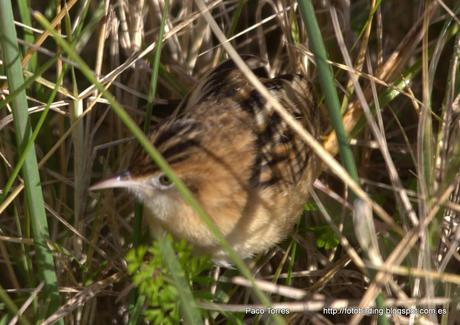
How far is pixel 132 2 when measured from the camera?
3434 mm

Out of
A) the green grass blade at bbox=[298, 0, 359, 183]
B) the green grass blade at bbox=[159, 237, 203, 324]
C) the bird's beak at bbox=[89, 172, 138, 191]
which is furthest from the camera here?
the bird's beak at bbox=[89, 172, 138, 191]

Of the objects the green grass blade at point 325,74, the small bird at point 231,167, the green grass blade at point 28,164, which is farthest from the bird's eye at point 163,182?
the green grass blade at point 325,74

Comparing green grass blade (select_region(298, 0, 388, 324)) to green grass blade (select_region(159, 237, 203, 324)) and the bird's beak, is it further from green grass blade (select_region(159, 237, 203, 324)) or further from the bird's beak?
the bird's beak

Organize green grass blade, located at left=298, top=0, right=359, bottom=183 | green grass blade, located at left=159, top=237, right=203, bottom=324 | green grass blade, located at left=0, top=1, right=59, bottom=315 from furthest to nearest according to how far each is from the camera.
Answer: green grass blade, located at left=0, top=1, right=59, bottom=315
green grass blade, located at left=298, top=0, right=359, bottom=183
green grass blade, located at left=159, top=237, right=203, bottom=324

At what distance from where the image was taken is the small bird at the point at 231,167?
2707 millimetres

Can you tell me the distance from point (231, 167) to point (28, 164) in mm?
745

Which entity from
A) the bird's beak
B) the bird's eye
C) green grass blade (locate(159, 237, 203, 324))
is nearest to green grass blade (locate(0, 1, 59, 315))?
the bird's beak

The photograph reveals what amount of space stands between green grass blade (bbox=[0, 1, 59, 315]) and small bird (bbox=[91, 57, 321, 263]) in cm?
23

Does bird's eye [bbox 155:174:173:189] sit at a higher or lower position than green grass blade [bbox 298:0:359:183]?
lower

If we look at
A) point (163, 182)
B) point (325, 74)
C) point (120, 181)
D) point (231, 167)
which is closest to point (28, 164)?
point (120, 181)

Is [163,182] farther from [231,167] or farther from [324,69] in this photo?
[324,69]

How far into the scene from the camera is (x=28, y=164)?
103 inches

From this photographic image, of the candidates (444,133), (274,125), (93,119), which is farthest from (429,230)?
(93,119)

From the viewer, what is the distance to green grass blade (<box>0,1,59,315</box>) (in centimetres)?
243
